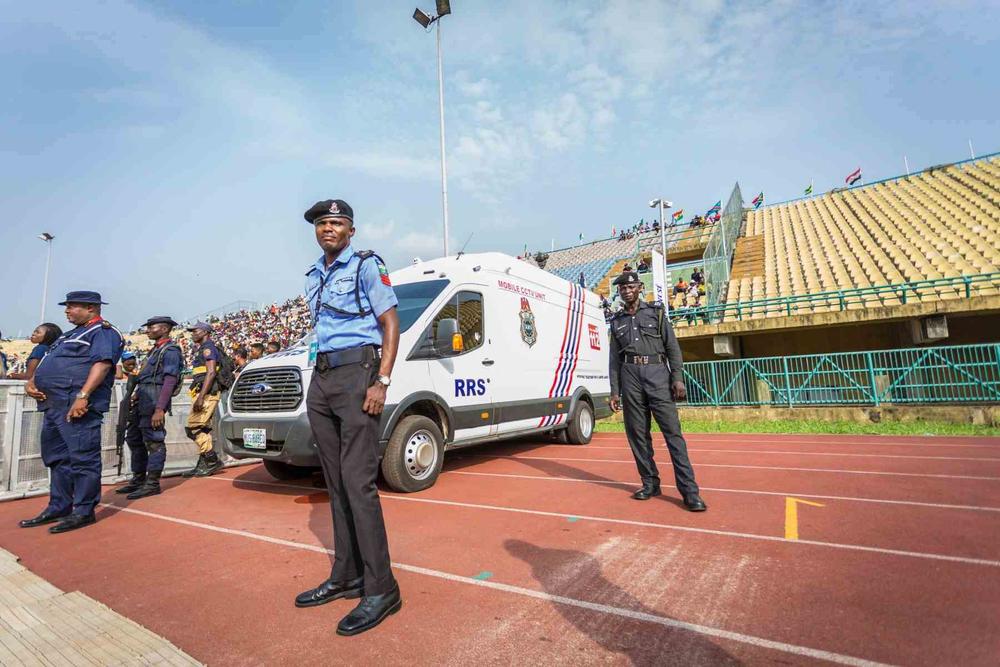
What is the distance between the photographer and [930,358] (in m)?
11.1

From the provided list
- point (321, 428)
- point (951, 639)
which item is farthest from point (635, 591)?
point (321, 428)

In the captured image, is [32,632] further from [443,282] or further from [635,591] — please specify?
[443,282]

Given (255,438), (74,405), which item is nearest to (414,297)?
(255,438)

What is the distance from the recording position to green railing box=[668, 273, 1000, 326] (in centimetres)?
1238

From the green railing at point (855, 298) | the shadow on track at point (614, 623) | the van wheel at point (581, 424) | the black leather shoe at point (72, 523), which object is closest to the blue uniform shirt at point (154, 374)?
the black leather shoe at point (72, 523)

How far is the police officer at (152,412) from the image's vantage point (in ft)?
18.8

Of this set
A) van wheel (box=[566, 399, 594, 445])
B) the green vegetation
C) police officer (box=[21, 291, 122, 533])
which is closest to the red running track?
police officer (box=[21, 291, 122, 533])

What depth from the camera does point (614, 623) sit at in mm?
2420

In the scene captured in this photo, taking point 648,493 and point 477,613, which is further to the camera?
point 648,493

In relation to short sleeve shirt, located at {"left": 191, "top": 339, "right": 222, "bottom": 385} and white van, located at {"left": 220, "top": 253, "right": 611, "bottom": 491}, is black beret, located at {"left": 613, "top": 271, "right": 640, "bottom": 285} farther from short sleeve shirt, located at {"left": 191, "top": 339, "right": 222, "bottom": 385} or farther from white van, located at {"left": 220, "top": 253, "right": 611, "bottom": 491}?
short sleeve shirt, located at {"left": 191, "top": 339, "right": 222, "bottom": 385}

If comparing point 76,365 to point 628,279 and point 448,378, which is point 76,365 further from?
point 628,279

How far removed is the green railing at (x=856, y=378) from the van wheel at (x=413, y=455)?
385 inches

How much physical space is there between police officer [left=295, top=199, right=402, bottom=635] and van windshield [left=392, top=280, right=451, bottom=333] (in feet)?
8.18

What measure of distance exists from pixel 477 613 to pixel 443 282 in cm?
400
